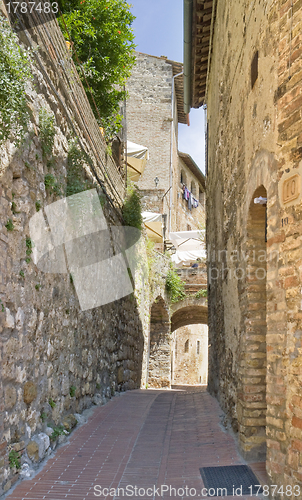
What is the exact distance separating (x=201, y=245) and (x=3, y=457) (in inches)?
660

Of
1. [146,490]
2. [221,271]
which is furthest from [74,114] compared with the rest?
[146,490]

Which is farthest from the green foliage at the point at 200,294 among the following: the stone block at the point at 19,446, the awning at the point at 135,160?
the stone block at the point at 19,446

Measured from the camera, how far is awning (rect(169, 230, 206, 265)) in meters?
18.8

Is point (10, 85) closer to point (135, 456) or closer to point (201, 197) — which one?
point (135, 456)

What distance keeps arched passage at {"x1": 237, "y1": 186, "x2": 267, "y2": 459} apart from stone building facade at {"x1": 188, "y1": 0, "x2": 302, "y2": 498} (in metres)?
0.01

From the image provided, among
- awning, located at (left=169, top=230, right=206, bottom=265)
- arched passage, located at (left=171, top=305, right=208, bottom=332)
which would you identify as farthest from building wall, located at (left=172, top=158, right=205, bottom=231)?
arched passage, located at (left=171, top=305, right=208, bottom=332)

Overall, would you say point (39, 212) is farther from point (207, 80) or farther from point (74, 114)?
point (207, 80)

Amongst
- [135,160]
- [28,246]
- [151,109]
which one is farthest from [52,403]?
[151,109]

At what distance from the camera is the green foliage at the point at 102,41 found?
314 inches

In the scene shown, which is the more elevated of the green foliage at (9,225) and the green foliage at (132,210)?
the green foliage at (132,210)

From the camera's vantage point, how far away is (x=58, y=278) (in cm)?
494

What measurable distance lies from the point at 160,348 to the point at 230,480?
11.8 meters

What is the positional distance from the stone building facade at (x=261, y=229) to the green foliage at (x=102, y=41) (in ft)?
7.47

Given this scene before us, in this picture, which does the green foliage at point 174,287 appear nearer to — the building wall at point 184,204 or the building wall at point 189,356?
the building wall at point 189,356
